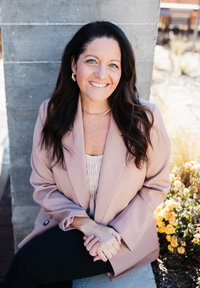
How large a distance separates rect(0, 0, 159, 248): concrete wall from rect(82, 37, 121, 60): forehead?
0.46 meters

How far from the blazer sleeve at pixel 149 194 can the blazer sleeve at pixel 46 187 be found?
21cm

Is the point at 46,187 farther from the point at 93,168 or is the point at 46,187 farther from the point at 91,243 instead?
the point at 91,243

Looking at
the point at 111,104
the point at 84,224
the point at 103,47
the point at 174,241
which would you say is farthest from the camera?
the point at 174,241

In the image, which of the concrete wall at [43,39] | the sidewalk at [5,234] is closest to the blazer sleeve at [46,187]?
the concrete wall at [43,39]

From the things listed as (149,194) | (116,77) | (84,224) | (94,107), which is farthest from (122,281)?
(116,77)

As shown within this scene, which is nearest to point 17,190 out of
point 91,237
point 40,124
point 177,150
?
point 40,124

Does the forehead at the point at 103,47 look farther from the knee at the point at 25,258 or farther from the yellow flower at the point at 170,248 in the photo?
the yellow flower at the point at 170,248

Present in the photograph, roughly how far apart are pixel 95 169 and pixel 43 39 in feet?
2.74

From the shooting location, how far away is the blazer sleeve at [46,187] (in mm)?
1848

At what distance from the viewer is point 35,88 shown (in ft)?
7.23

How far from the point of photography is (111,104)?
1882 millimetres

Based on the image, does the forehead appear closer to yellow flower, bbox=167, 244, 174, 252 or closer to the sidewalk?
yellow flower, bbox=167, 244, 174, 252

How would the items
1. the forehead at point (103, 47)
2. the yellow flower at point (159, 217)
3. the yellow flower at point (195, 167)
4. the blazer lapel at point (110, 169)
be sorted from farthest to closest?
the yellow flower at point (195, 167) < the yellow flower at point (159, 217) < the blazer lapel at point (110, 169) < the forehead at point (103, 47)

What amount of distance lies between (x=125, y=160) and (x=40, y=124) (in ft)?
1.65
